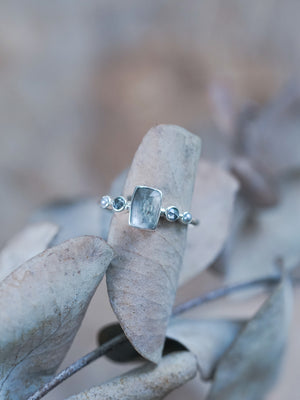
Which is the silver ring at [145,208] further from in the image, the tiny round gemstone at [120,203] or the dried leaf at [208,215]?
the dried leaf at [208,215]

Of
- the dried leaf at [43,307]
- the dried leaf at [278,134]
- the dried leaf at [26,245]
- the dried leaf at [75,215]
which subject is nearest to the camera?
the dried leaf at [43,307]

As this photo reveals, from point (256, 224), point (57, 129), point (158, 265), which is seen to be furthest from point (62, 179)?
point (158, 265)

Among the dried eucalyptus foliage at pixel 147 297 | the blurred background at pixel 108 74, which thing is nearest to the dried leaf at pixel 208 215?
the dried eucalyptus foliage at pixel 147 297

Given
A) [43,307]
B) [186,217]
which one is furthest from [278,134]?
[43,307]

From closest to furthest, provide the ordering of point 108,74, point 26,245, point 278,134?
point 26,245 < point 278,134 < point 108,74

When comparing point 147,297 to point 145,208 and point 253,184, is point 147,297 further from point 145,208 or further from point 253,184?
point 253,184

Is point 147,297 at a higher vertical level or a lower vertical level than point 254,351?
higher
